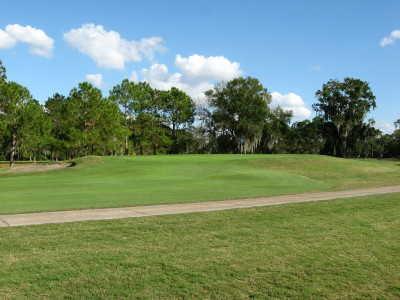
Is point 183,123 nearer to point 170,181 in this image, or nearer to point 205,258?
point 170,181

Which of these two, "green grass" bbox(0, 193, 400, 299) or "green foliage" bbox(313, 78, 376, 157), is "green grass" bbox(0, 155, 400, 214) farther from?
"green foliage" bbox(313, 78, 376, 157)

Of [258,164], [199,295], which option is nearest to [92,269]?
[199,295]

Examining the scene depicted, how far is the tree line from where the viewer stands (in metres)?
63.8

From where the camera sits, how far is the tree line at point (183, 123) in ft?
209

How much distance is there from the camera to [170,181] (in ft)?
66.2

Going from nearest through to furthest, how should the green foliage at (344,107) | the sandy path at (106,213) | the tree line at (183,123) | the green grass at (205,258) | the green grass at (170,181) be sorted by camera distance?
the green grass at (205,258), the sandy path at (106,213), the green grass at (170,181), the tree line at (183,123), the green foliage at (344,107)

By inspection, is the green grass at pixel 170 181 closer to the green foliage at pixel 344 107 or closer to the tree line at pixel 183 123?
the tree line at pixel 183 123

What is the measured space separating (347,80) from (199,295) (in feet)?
258

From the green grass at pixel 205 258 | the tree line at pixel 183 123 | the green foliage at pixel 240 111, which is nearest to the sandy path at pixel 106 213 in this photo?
the green grass at pixel 205 258

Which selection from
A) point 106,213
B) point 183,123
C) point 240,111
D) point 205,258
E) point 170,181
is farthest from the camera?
point 183,123

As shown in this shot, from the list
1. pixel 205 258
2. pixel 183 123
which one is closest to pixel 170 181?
pixel 205 258

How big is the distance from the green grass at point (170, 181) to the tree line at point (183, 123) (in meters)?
29.0

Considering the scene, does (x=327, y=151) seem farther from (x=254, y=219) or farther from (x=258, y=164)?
(x=254, y=219)

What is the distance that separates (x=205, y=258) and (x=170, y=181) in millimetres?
14399
